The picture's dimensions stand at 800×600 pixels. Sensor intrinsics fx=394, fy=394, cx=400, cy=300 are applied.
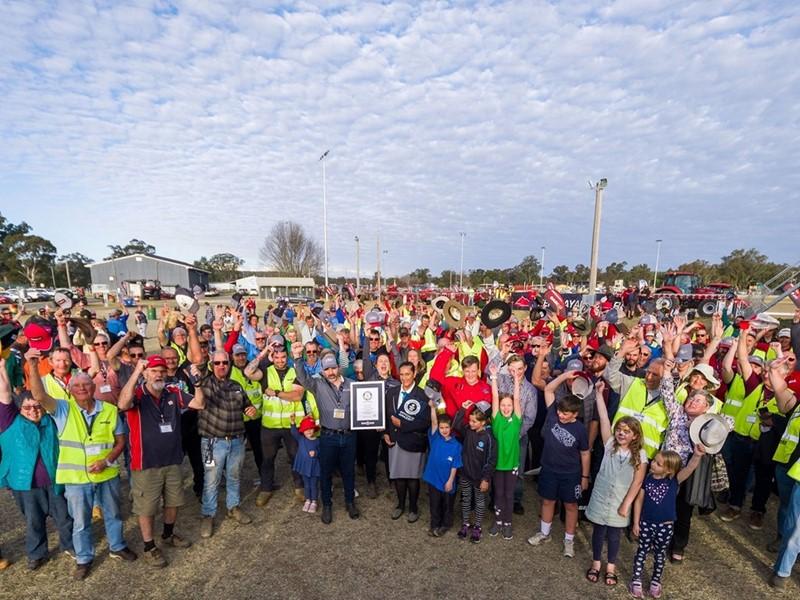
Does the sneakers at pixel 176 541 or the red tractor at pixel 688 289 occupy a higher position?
the red tractor at pixel 688 289

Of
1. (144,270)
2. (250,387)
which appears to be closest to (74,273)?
(144,270)

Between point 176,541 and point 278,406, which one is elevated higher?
point 278,406

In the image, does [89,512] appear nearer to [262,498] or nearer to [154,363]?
[154,363]

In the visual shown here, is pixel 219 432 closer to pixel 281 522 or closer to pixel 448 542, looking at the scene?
pixel 281 522

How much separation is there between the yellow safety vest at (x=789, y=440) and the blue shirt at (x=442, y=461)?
3.21 metres

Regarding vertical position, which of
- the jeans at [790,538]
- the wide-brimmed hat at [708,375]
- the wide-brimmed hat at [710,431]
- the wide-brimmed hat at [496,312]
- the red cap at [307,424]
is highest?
the wide-brimmed hat at [496,312]

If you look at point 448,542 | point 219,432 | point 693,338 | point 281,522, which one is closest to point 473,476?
point 448,542

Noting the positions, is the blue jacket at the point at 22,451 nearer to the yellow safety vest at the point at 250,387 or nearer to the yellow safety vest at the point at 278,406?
the yellow safety vest at the point at 250,387

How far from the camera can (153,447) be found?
12.6ft

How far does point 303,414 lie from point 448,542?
219 centimetres

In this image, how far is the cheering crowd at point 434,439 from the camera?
3.57 m

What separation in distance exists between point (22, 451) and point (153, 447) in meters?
1.03

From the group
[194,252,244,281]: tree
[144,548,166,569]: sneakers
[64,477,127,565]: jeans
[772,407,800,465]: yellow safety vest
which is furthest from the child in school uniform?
[194,252,244,281]: tree

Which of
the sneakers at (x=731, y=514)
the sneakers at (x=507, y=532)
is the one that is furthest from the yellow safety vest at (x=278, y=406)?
the sneakers at (x=731, y=514)
